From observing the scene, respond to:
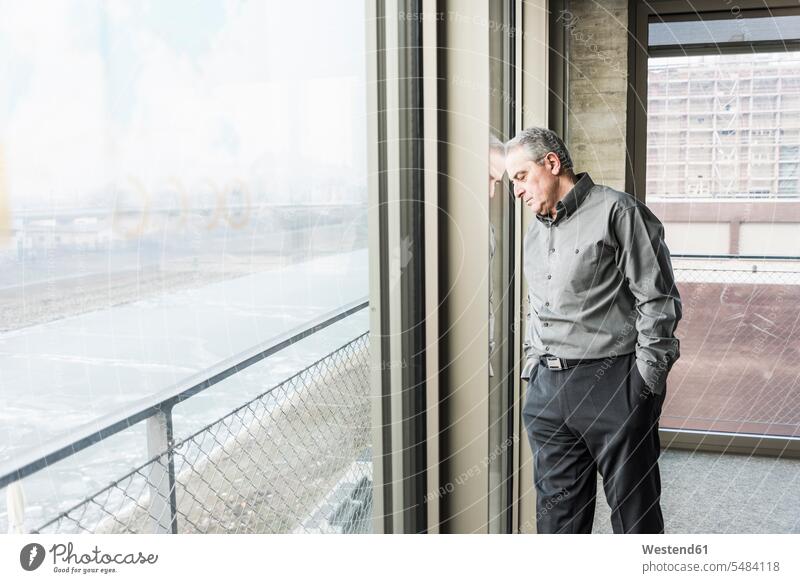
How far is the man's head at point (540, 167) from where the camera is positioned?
4.74ft

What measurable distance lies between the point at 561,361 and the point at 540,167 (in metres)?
0.38

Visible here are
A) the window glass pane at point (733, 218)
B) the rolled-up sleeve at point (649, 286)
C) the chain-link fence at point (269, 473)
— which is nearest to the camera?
the chain-link fence at point (269, 473)

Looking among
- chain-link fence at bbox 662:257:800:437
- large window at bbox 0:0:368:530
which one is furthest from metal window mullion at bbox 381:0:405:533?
chain-link fence at bbox 662:257:800:437

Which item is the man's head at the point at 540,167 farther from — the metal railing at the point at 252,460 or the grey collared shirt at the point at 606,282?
the metal railing at the point at 252,460

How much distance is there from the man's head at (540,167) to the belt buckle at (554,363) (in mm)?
290

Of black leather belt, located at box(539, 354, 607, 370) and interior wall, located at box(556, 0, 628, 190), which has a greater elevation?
interior wall, located at box(556, 0, 628, 190)

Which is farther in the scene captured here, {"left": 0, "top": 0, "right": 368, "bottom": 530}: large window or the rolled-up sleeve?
the rolled-up sleeve

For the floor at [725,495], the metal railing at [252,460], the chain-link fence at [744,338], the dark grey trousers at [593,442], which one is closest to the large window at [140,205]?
the metal railing at [252,460]

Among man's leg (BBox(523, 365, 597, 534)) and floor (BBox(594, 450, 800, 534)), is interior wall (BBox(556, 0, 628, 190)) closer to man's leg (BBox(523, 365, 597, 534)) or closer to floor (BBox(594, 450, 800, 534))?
floor (BBox(594, 450, 800, 534))

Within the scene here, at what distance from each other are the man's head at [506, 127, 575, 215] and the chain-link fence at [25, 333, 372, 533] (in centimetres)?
57

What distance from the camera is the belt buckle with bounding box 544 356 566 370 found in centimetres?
149

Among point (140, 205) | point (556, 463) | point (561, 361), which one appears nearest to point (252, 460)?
point (140, 205)

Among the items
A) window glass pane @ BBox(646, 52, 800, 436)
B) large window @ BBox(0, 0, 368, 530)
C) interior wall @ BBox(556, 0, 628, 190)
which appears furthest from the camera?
window glass pane @ BBox(646, 52, 800, 436)
